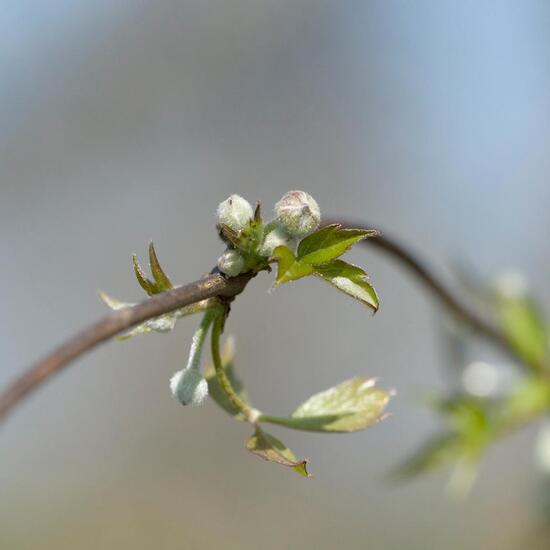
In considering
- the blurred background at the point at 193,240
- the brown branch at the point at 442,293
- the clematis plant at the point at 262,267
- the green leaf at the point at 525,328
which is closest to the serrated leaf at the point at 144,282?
the clematis plant at the point at 262,267

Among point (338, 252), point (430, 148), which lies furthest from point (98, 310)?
point (338, 252)

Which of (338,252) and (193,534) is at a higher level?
(338,252)

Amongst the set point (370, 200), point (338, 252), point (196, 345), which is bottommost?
point (196, 345)

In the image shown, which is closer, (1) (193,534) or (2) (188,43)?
(1) (193,534)

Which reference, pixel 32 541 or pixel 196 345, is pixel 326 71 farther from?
pixel 196 345

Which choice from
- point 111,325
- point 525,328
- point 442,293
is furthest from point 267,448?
point 525,328

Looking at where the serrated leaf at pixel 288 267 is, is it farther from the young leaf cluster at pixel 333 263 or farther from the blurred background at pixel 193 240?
the blurred background at pixel 193 240
